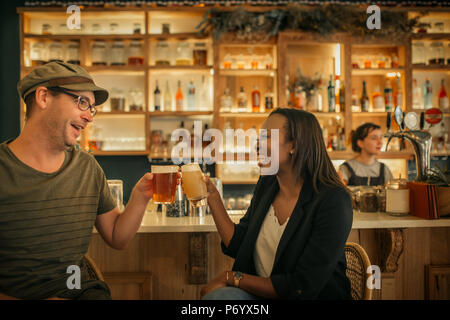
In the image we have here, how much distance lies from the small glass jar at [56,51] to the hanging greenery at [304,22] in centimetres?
148

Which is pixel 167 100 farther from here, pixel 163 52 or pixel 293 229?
pixel 293 229

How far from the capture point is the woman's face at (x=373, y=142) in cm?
340

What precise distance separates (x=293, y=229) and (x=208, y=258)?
2.68ft

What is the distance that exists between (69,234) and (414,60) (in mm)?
4004

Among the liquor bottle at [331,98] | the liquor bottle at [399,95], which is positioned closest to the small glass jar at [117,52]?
the liquor bottle at [331,98]

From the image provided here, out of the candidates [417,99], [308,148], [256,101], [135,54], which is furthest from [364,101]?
[308,148]

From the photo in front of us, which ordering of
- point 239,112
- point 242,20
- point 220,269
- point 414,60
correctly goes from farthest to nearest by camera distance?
point 414,60
point 239,112
point 242,20
point 220,269

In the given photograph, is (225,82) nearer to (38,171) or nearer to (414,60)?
(414,60)

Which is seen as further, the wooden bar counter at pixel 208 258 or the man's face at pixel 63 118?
the wooden bar counter at pixel 208 258

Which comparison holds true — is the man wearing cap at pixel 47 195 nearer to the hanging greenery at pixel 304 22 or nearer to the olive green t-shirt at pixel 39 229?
the olive green t-shirt at pixel 39 229

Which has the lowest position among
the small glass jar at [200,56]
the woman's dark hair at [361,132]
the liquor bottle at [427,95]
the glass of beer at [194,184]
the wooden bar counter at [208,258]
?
the wooden bar counter at [208,258]

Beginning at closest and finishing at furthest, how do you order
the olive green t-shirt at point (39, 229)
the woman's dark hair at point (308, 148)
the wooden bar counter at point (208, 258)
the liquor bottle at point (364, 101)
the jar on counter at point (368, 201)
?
1. the olive green t-shirt at point (39, 229)
2. the woman's dark hair at point (308, 148)
3. the wooden bar counter at point (208, 258)
4. the jar on counter at point (368, 201)
5. the liquor bottle at point (364, 101)

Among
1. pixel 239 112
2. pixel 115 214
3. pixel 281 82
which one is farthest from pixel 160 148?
pixel 115 214
